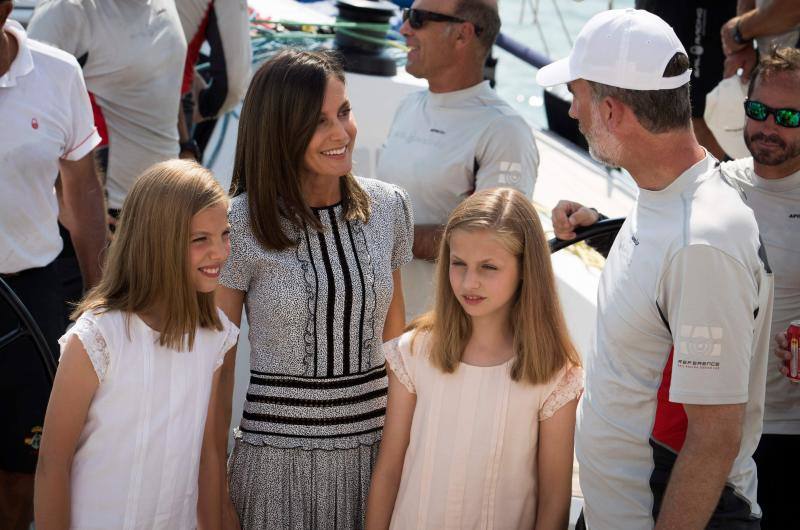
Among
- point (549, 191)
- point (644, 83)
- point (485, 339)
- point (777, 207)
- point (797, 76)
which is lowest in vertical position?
point (549, 191)

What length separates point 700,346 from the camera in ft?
6.17

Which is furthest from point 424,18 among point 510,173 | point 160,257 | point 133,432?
point 133,432

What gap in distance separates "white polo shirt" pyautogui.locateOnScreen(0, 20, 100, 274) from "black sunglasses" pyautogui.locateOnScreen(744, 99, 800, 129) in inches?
77.4

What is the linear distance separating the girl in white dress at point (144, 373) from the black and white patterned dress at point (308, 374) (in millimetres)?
147

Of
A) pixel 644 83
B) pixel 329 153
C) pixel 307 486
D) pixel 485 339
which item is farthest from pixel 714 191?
pixel 307 486

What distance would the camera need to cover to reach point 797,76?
8.75 feet

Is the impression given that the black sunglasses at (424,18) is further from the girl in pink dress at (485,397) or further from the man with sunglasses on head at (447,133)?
the girl in pink dress at (485,397)

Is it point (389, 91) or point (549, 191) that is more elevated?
point (389, 91)

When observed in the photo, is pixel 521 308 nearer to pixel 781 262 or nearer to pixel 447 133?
pixel 781 262

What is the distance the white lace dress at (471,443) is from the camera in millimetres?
2430

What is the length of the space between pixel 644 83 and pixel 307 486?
1264 millimetres

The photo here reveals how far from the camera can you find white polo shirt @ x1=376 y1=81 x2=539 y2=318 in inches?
131

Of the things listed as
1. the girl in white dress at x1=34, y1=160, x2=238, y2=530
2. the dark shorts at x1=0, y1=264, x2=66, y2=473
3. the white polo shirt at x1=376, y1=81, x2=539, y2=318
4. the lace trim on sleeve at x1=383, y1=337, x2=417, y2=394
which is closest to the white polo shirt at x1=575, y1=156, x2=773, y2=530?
the lace trim on sleeve at x1=383, y1=337, x2=417, y2=394

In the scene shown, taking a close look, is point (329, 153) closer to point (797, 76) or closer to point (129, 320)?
point (129, 320)
